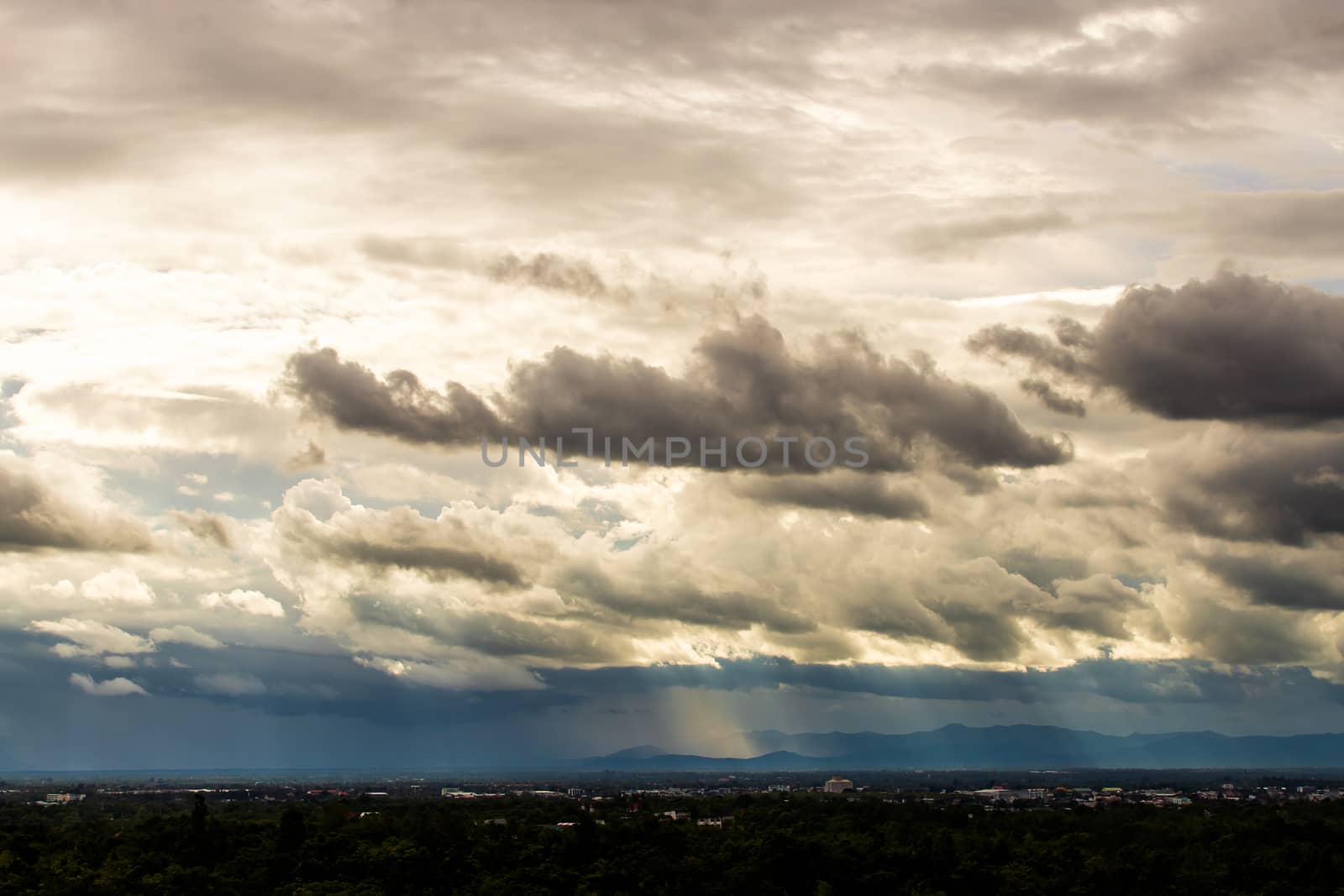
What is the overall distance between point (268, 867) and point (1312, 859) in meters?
127

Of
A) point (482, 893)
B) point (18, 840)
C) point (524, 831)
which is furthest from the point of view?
point (524, 831)

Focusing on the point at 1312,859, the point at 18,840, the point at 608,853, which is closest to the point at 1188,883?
the point at 1312,859

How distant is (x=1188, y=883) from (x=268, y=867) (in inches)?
4147

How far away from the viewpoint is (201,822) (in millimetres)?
192125

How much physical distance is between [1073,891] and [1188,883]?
14.4 m

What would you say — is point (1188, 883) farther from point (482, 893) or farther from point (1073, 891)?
point (482, 893)

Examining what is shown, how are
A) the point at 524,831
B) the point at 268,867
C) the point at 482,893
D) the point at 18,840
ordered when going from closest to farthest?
the point at 482,893
the point at 268,867
the point at 18,840
the point at 524,831

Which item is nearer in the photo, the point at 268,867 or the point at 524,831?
the point at 268,867

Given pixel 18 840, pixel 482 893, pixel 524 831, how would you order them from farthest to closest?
1. pixel 524 831
2. pixel 18 840
3. pixel 482 893

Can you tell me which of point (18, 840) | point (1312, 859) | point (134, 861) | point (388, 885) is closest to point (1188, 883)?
point (1312, 859)

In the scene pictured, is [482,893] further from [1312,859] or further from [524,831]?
[1312,859]

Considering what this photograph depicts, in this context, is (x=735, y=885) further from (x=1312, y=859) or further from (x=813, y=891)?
(x=1312, y=859)

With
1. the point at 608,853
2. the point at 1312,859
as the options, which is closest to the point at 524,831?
the point at 608,853

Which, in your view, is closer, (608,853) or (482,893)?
(482,893)
